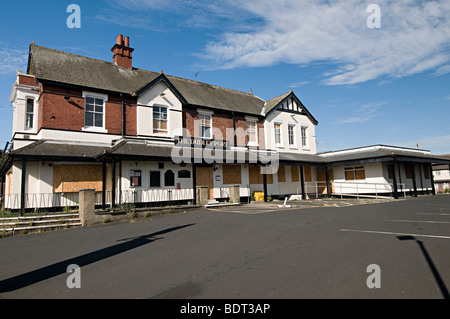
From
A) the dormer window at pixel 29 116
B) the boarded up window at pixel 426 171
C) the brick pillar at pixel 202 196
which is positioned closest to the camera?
the dormer window at pixel 29 116

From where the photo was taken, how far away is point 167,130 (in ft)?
61.9

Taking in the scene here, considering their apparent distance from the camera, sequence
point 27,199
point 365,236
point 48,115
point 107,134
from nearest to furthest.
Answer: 1. point 365,236
2. point 27,199
3. point 48,115
4. point 107,134

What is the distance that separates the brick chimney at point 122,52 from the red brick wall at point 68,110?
4362 mm

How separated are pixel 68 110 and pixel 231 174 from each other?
37.2 ft

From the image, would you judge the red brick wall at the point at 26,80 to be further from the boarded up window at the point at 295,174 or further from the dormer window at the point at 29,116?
the boarded up window at the point at 295,174

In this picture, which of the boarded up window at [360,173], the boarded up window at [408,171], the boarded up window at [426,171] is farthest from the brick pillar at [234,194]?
the boarded up window at [426,171]

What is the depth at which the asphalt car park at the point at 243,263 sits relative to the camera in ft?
14.0

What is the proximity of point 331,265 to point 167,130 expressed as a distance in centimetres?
1538

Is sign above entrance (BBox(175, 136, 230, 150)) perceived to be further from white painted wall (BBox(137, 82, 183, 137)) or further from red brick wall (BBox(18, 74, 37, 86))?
red brick wall (BBox(18, 74, 37, 86))

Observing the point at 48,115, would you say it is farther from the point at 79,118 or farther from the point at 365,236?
the point at 365,236

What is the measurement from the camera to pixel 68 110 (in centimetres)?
1573

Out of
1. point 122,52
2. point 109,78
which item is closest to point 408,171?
point 109,78
